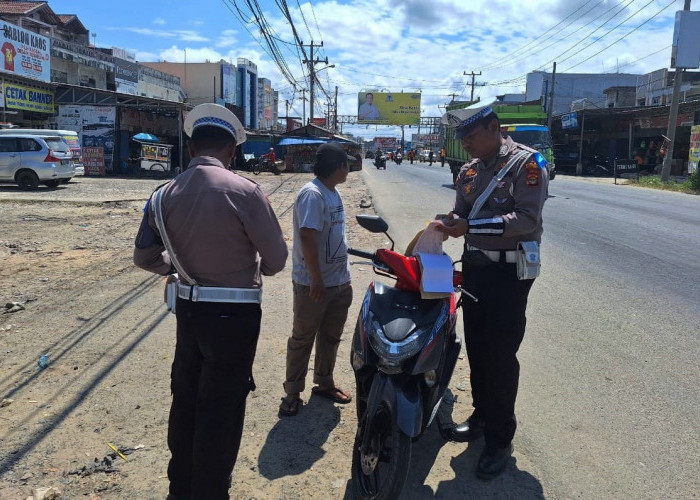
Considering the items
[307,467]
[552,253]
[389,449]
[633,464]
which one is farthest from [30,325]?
[552,253]

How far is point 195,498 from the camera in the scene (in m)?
2.43

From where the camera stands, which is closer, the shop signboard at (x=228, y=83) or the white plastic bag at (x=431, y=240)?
the white plastic bag at (x=431, y=240)

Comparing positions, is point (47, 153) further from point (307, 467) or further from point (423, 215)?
point (307, 467)

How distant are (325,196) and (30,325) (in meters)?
3.59

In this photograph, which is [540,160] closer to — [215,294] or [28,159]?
[215,294]

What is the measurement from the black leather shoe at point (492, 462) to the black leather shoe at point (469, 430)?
209mm

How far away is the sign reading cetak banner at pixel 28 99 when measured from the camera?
22906 millimetres

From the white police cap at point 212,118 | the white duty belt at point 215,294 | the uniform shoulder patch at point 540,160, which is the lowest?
the white duty belt at point 215,294

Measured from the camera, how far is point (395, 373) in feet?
8.59

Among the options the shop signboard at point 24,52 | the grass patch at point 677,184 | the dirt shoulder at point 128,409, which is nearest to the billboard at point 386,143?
the grass patch at point 677,184

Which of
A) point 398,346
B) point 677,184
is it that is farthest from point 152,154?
point 398,346

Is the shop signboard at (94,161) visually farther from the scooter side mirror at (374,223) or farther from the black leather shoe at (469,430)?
the black leather shoe at (469,430)

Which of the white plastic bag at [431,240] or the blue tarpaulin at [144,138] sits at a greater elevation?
the blue tarpaulin at [144,138]

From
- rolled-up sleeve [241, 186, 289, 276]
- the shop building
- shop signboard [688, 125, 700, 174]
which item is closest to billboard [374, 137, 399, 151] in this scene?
the shop building
